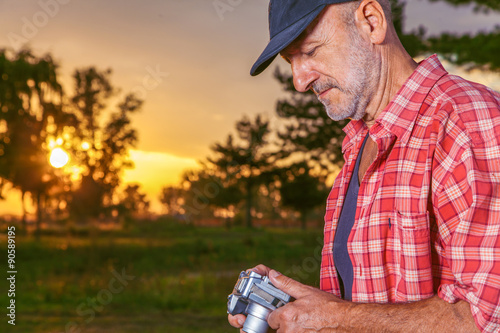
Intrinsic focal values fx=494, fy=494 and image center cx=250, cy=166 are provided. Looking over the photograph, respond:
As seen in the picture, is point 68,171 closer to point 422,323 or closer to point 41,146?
point 41,146

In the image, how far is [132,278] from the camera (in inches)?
457

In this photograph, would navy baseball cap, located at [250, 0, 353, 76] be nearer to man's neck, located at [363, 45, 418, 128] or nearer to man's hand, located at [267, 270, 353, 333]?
man's neck, located at [363, 45, 418, 128]

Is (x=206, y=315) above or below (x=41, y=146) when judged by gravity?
below

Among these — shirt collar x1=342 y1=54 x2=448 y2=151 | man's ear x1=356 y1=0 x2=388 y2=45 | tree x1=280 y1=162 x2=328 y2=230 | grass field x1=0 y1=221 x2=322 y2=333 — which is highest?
man's ear x1=356 y1=0 x2=388 y2=45

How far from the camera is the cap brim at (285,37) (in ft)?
5.47

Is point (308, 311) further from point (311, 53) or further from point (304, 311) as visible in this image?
point (311, 53)

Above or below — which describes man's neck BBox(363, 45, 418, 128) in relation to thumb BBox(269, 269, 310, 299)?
above

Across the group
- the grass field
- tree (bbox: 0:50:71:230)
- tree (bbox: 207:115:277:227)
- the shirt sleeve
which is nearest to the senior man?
the shirt sleeve

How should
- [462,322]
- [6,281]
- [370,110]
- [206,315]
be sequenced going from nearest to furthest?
1. [462,322]
2. [370,110]
3. [206,315]
4. [6,281]

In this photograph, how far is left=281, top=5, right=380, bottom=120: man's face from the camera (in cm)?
173

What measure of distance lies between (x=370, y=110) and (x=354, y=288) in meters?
0.67

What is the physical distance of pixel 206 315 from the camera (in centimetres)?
906

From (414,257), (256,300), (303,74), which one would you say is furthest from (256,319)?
(303,74)

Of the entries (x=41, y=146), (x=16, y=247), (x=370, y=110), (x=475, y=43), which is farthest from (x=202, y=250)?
(x=370, y=110)
